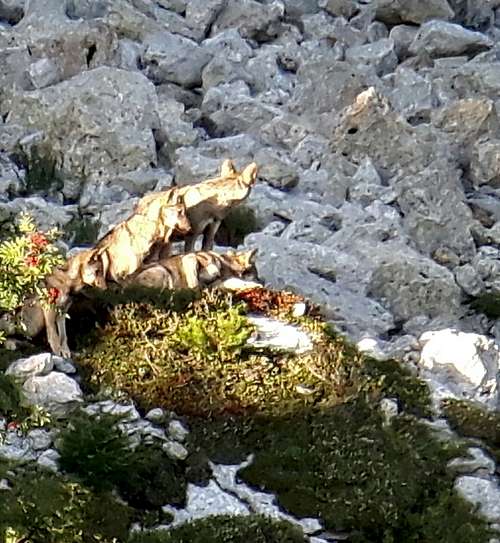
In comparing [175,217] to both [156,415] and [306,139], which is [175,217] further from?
[306,139]

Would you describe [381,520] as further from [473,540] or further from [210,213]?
[210,213]

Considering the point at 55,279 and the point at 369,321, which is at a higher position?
the point at 55,279

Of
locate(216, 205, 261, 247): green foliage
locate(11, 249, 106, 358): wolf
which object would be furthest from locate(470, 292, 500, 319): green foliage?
locate(11, 249, 106, 358): wolf

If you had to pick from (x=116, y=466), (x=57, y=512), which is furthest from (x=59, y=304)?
(x=57, y=512)

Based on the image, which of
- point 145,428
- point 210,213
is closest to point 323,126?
point 210,213

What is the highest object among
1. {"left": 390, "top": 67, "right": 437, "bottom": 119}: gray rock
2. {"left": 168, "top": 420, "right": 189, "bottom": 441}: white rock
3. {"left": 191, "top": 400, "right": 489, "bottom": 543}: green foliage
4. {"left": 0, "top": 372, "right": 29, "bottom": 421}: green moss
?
{"left": 0, "top": 372, "right": 29, "bottom": 421}: green moss

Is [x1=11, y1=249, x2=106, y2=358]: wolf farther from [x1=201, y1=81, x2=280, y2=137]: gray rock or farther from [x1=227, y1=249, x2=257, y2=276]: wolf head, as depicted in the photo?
[x1=201, y1=81, x2=280, y2=137]: gray rock
